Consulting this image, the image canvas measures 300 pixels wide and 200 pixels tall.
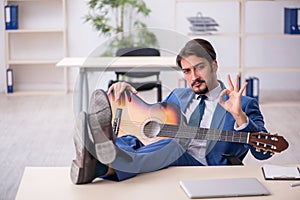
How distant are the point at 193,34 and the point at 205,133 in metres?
4.61

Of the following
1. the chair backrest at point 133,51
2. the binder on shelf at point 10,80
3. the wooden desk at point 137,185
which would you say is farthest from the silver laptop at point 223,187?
the binder on shelf at point 10,80

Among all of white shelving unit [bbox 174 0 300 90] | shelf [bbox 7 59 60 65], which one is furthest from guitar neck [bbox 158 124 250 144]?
shelf [bbox 7 59 60 65]

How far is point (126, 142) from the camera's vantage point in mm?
2492

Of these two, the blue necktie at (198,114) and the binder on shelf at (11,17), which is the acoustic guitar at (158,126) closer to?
the blue necktie at (198,114)

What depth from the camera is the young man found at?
2223mm

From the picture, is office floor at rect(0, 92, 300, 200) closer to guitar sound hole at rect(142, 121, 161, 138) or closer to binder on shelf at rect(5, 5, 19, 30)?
binder on shelf at rect(5, 5, 19, 30)

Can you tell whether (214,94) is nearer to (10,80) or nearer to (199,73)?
(199,73)

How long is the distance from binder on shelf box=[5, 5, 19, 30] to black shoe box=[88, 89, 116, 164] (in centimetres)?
547

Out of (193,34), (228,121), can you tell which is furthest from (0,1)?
(228,121)

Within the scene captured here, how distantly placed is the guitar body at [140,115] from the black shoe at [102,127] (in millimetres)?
88

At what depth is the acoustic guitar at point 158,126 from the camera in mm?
2383

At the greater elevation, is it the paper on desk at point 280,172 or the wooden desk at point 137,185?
the paper on desk at point 280,172

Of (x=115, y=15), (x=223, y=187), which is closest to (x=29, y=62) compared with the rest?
(x=115, y=15)

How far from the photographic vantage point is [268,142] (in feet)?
7.97
